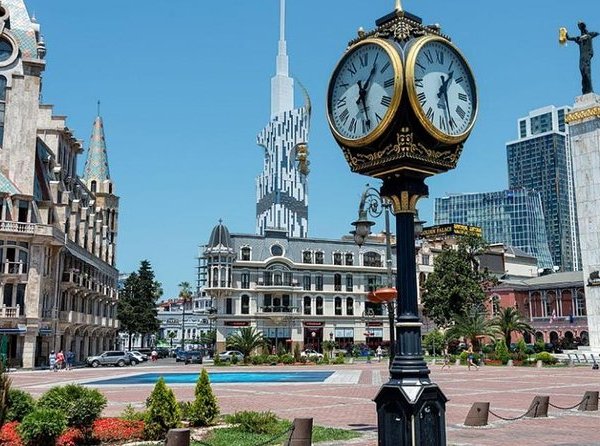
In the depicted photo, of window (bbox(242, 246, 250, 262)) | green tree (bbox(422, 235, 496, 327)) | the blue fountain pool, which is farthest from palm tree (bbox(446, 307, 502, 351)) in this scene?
window (bbox(242, 246, 250, 262))

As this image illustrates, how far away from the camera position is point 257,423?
41.4 ft

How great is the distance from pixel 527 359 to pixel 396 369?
42.0m

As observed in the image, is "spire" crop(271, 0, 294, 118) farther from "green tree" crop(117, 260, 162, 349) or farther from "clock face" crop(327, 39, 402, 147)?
"clock face" crop(327, 39, 402, 147)

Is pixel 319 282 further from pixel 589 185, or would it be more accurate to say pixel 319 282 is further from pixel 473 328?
pixel 589 185

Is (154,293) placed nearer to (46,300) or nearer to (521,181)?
(46,300)

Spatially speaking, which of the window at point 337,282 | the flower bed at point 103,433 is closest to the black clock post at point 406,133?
the flower bed at point 103,433

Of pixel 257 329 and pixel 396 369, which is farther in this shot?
pixel 257 329

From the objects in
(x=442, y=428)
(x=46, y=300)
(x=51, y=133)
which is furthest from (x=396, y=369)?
(x=51, y=133)

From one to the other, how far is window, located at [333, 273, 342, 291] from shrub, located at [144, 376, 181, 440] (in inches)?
2476

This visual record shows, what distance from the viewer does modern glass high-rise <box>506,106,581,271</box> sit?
180125mm

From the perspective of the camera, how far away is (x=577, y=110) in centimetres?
4322

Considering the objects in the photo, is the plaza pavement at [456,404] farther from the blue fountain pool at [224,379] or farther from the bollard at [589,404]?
the blue fountain pool at [224,379]

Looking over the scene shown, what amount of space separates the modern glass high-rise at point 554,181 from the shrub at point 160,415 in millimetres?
177500

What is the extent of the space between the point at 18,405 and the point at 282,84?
555 feet
